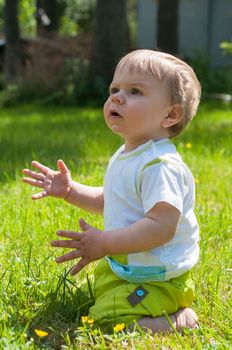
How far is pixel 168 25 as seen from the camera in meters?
15.5

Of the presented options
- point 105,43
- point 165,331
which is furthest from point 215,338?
point 105,43

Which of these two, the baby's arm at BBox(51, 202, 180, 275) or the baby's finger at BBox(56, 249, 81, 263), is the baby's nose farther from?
the baby's finger at BBox(56, 249, 81, 263)

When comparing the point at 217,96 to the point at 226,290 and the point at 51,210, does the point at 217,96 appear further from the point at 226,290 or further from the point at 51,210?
the point at 226,290

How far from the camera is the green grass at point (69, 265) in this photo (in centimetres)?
254

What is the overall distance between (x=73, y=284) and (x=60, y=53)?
45.1 ft

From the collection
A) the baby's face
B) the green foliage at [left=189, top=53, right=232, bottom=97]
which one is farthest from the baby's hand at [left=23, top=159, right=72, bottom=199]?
the green foliage at [left=189, top=53, right=232, bottom=97]

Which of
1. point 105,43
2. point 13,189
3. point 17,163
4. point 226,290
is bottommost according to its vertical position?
point 105,43

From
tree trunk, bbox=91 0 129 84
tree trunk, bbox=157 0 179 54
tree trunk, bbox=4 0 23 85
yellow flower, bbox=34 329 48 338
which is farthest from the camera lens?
tree trunk, bbox=4 0 23 85

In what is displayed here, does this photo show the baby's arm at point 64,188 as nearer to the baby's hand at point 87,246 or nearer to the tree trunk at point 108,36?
the baby's hand at point 87,246

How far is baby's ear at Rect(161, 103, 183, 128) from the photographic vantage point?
2812 millimetres

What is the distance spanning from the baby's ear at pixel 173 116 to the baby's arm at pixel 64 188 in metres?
0.47

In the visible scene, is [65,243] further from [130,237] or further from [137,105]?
[137,105]

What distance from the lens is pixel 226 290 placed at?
3123 mm

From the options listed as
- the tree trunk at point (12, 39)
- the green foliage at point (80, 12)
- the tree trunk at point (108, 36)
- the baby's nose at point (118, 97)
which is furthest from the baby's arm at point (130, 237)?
the green foliage at point (80, 12)
